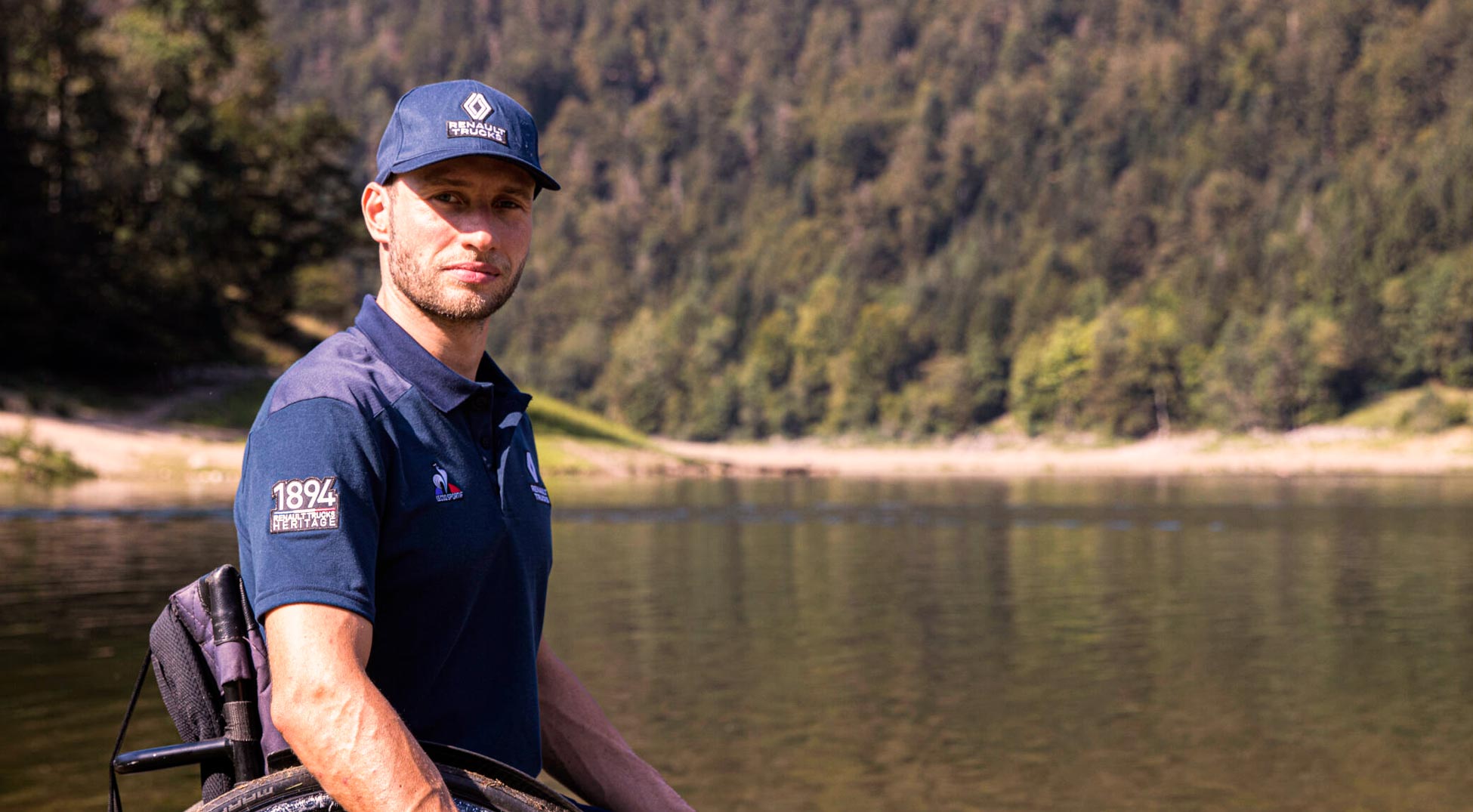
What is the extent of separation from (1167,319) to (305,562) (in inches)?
6567

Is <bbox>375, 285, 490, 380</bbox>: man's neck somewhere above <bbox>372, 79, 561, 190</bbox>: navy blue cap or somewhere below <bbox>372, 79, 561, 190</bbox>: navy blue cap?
below

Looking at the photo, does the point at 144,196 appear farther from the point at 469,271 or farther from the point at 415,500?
the point at 415,500

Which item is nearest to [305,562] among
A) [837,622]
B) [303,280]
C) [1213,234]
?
[837,622]

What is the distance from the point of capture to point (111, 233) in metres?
52.6

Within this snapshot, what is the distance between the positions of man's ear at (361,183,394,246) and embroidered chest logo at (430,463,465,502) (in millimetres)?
488

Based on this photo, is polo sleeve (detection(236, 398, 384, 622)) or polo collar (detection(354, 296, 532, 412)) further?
polo collar (detection(354, 296, 532, 412))

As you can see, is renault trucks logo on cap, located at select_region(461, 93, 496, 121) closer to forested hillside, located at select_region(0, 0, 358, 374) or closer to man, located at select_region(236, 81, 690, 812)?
man, located at select_region(236, 81, 690, 812)

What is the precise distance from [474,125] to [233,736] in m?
1.10

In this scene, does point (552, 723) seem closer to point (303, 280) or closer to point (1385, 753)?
point (1385, 753)

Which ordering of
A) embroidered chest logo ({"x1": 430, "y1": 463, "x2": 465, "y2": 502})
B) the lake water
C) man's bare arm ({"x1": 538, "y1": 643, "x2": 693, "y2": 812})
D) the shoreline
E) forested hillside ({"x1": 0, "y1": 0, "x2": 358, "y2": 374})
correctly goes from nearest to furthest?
embroidered chest logo ({"x1": 430, "y1": 463, "x2": 465, "y2": 502}), man's bare arm ({"x1": 538, "y1": 643, "x2": 693, "y2": 812}), the lake water, the shoreline, forested hillside ({"x1": 0, "y1": 0, "x2": 358, "y2": 374})

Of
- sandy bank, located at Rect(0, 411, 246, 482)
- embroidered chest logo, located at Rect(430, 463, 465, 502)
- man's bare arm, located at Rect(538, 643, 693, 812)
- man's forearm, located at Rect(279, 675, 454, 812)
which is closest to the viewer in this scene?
man's forearm, located at Rect(279, 675, 454, 812)

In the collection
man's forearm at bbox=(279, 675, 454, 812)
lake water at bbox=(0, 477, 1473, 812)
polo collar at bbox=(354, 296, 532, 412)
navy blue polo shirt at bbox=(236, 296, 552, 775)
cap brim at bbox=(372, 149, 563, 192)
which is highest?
cap brim at bbox=(372, 149, 563, 192)

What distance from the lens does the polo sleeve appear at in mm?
2396

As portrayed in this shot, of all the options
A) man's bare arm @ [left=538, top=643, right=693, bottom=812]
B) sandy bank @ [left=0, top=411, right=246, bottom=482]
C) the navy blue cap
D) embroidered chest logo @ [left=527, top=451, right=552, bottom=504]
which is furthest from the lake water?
sandy bank @ [left=0, top=411, right=246, bottom=482]
